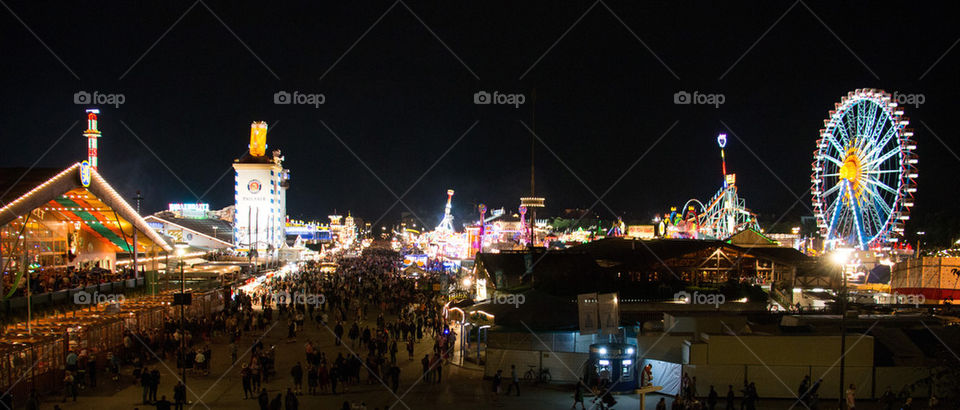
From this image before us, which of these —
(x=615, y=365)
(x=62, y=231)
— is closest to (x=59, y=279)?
(x=62, y=231)

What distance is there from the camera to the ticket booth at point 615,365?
15.4 meters

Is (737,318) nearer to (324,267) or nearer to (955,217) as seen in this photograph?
(324,267)

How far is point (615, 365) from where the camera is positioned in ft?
50.9

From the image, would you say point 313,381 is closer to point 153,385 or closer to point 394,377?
point 394,377

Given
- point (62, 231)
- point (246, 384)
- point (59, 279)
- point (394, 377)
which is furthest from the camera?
point (62, 231)

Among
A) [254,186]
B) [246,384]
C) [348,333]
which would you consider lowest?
[348,333]

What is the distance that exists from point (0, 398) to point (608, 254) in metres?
23.7

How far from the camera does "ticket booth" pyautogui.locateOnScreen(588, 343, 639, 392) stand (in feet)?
50.5

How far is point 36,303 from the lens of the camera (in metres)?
18.2

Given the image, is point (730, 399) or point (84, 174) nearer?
point (730, 399)

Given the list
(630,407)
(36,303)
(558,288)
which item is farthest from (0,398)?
(558,288)

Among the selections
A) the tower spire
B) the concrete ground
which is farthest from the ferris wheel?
the tower spire

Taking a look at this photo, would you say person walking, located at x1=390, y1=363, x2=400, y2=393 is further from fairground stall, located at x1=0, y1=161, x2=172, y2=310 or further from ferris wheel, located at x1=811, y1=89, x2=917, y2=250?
ferris wheel, located at x1=811, y1=89, x2=917, y2=250

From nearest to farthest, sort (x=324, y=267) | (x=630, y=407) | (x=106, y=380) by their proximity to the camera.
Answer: (x=630, y=407) → (x=106, y=380) → (x=324, y=267)
